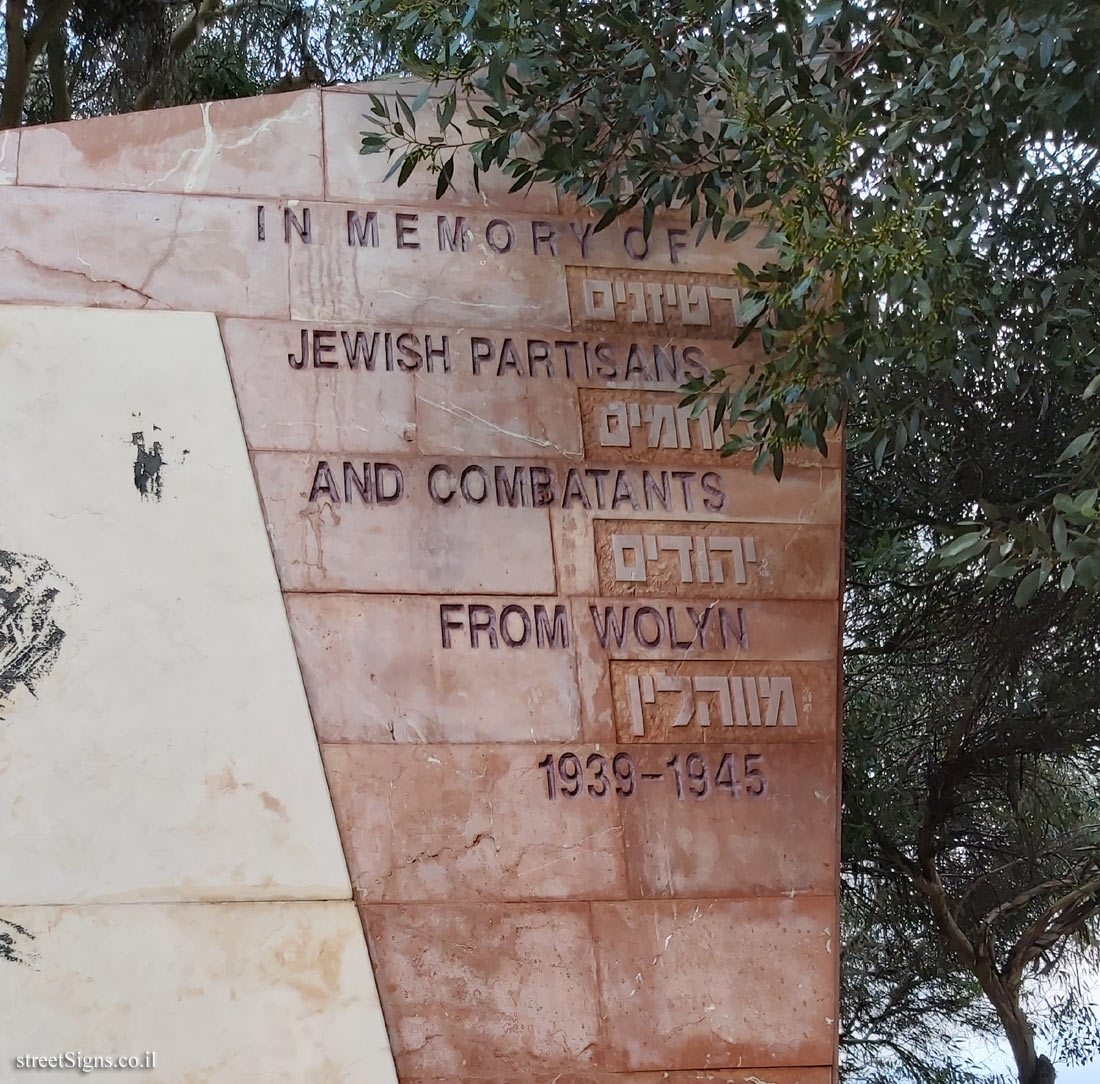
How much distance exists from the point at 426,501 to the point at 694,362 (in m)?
1.34

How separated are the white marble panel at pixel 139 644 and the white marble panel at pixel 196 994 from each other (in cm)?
10

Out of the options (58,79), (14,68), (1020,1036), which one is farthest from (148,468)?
(1020,1036)

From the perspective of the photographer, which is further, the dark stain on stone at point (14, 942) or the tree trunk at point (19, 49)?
the tree trunk at point (19, 49)

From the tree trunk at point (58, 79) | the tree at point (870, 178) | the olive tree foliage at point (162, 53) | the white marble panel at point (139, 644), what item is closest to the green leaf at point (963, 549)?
the tree at point (870, 178)

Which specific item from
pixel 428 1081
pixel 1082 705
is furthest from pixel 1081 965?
pixel 428 1081

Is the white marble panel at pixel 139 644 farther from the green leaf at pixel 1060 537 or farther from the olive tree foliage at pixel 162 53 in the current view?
the olive tree foliage at pixel 162 53

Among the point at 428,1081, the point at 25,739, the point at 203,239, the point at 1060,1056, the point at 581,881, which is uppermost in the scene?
the point at 203,239

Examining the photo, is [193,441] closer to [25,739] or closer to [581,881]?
[25,739]

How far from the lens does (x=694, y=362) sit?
577cm

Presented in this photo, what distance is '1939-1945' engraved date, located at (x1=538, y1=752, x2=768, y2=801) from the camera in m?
5.20

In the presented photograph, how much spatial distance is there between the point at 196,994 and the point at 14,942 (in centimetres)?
65

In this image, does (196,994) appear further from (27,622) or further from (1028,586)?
(1028,586)

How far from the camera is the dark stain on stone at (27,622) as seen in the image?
4.88m

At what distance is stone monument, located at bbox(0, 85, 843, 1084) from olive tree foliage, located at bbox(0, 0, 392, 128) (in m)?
5.59
